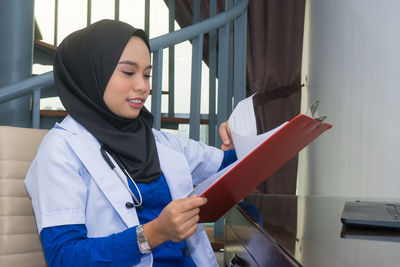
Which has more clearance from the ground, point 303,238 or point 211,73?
point 211,73

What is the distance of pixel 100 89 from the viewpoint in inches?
43.6

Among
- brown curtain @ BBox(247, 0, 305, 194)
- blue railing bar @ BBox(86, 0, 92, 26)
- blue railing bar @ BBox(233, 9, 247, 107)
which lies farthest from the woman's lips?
blue railing bar @ BBox(86, 0, 92, 26)

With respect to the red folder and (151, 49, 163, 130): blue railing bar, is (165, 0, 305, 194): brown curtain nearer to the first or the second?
(151, 49, 163, 130): blue railing bar

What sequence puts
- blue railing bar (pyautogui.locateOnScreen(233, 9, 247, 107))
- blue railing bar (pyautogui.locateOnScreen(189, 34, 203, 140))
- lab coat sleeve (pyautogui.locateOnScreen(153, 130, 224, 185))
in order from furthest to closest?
blue railing bar (pyautogui.locateOnScreen(233, 9, 247, 107))
blue railing bar (pyautogui.locateOnScreen(189, 34, 203, 140))
lab coat sleeve (pyautogui.locateOnScreen(153, 130, 224, 185))

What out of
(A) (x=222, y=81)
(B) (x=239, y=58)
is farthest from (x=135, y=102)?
(B) (x=239, y=58)

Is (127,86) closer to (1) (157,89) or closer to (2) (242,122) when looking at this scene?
(2) (242,122)

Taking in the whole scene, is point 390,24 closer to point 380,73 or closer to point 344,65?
point 380,73

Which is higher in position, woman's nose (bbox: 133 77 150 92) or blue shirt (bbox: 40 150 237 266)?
woman's nose (bbox: 133 77 150 92)

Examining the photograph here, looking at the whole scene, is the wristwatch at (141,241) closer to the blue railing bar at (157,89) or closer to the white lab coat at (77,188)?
the white lab coat at (77,188)

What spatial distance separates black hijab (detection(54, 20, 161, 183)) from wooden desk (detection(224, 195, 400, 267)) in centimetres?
29

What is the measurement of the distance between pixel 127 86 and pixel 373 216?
63 centimetres

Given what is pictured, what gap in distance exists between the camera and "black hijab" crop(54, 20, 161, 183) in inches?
43.1

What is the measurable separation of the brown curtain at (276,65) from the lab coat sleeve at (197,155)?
66.9 inches

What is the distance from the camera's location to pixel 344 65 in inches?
76.9
